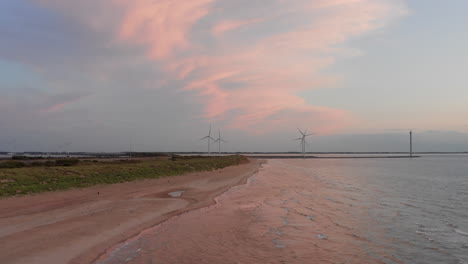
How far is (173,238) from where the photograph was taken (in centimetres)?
1240

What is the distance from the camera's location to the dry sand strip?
9852mm

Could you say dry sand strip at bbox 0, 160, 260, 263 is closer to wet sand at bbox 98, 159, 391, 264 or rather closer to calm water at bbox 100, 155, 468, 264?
wet sand at bbox 98, 159, 391, 264

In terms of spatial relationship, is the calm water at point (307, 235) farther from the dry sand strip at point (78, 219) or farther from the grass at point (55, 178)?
the grass at point (55, 178)

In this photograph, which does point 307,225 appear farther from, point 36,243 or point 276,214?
point 36,243

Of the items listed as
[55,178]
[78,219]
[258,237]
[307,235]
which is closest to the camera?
[258,237]

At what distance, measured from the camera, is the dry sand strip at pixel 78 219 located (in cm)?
985

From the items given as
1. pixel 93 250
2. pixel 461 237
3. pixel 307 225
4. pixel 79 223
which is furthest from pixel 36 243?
pixel 461 237

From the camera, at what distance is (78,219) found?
14.4 m

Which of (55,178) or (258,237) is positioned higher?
(55,178)

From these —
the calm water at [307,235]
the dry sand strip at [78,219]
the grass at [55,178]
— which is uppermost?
the grass at [55,178]

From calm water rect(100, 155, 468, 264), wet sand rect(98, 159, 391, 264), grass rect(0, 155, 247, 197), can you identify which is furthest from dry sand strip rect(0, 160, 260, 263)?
grass rect(0, 155, 247, 197)

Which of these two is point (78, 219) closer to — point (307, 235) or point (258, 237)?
point (258, 237)

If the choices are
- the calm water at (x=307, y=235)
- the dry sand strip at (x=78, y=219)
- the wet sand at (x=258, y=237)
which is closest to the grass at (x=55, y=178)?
the dry sand strip at (x=78, y=219)

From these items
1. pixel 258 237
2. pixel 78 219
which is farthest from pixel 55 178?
pixel 258 237
